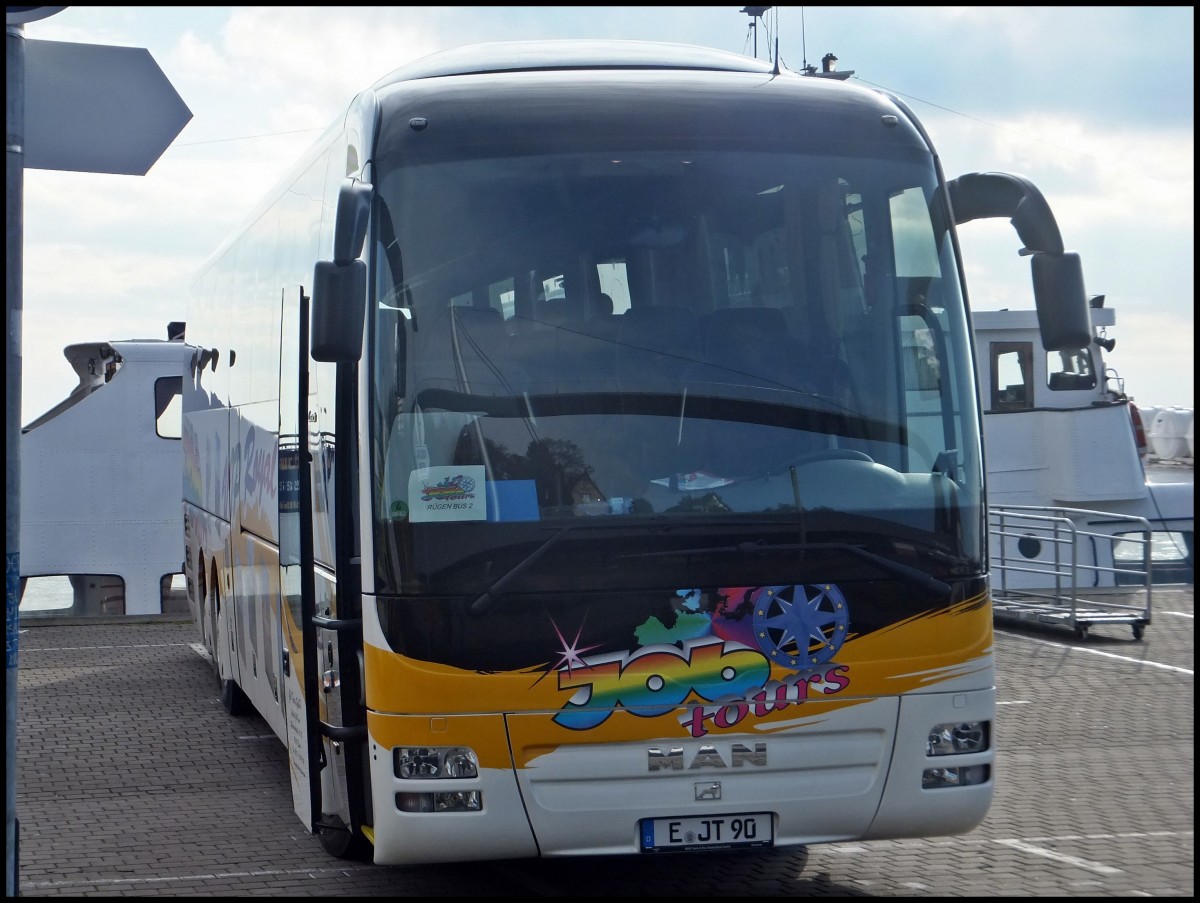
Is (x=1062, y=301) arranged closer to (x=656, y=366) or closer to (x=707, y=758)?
(x=656, y=366)

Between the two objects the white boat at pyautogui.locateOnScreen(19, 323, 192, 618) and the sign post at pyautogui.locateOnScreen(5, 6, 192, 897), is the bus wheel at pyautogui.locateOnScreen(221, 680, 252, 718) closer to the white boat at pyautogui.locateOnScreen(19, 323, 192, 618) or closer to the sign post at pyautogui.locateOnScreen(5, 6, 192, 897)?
the sign post at pyautogui.locateOnScreen(5, 6, 192, 897)

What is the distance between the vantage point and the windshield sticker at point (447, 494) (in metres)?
5.82

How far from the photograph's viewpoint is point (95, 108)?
16.4 ft

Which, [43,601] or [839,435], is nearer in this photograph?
[839,435]

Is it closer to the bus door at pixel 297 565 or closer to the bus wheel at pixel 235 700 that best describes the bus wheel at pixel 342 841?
the bus door at pixel 297 565

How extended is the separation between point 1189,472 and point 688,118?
2671cm

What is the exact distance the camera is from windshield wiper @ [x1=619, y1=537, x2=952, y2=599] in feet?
19.2

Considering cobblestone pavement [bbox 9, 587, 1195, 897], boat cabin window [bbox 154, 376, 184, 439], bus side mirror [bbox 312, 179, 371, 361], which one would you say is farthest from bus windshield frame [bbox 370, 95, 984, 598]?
boat cabin window [bbox 154, 376, 184, 439]

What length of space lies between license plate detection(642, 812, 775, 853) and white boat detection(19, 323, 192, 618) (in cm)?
1758

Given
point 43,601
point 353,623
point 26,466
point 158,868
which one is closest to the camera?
point 353,623

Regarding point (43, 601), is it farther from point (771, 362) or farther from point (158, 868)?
point (771, 362)

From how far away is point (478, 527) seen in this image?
5.80 metres

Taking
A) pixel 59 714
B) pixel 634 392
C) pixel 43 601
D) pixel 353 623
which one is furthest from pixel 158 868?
pixel 43 601

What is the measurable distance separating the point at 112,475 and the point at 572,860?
55.1 feet
